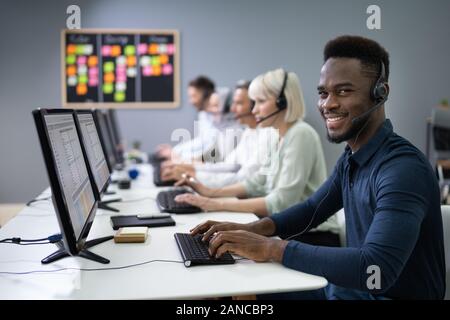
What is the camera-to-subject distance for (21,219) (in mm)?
1570

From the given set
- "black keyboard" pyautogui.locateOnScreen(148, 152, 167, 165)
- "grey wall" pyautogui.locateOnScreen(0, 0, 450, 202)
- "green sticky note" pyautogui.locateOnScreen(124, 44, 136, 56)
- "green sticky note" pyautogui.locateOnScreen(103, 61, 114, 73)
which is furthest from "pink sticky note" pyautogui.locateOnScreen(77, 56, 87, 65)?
"black keyboard" pyautogui.locateOnScreen(148, 152, 167, 165)

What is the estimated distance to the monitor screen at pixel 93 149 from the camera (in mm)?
1461

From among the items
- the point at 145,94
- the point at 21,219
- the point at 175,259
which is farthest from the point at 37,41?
the point at 145,94

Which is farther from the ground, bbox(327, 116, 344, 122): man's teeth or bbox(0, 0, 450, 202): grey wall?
bbox(0, 0, 450, 202): grey wall

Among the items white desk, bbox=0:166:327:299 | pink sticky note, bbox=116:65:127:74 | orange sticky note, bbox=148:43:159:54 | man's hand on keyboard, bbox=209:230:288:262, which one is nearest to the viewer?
white desk, bbox=0:166:327:299

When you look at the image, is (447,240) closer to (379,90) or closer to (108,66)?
(379,90)

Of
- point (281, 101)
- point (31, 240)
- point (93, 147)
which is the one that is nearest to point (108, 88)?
point (281, 101)

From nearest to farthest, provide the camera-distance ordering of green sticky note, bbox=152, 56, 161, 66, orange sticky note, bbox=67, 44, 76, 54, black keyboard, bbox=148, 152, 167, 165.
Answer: orange sticky note, bbox=67, 44, 76, 54 → black keyboard, bbox=148, 152, 167, 165 → green sticky note, bbox=152, 56, 161, 66

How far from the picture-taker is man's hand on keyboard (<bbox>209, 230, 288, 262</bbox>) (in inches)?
41.1

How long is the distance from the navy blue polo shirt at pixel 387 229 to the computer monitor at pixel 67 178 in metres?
0.46

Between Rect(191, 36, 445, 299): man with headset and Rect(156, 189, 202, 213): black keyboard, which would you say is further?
Rect(156, 189, 202, 213): black keyboard

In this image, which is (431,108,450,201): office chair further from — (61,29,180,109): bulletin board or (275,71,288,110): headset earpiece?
(61,29,180,109): bulletin board

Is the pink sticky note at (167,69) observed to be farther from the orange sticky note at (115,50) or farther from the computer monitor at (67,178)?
the computer monitor at (67,178)

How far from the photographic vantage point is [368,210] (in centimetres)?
112
